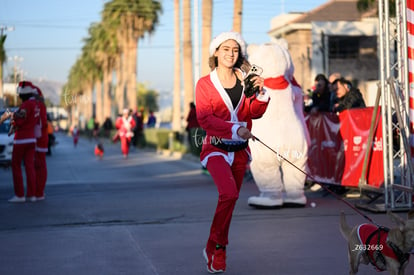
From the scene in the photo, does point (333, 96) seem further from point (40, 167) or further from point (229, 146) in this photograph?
point (229, 146)

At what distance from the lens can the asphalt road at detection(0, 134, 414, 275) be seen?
6.34 metres

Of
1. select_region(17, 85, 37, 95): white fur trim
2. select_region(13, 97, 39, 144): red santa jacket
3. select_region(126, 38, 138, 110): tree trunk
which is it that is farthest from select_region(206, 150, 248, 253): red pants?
select_region(126, 38, 138, 110): tree trunk

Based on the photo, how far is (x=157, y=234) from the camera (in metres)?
8.09

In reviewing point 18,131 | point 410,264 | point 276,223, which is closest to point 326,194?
point 276,223

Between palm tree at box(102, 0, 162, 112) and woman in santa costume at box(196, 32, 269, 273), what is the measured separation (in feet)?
152

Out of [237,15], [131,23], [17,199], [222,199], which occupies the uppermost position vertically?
[131,23]

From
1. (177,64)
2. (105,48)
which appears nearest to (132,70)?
(105,48)

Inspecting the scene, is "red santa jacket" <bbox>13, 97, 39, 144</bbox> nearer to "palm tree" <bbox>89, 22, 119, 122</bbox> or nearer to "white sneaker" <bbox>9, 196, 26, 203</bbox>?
"white sneaker" <bbox>9, 196, 26, 203</bbox>

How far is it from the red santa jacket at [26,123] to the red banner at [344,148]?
452 centimetres

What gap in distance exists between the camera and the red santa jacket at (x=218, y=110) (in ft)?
20.0

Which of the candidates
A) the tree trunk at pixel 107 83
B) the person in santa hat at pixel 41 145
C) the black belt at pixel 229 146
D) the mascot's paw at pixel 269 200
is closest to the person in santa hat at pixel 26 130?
the person in santa hat at pixel 41 145

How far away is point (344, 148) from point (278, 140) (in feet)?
5.93

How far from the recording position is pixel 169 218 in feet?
30.8

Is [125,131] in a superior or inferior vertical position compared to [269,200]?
superior
